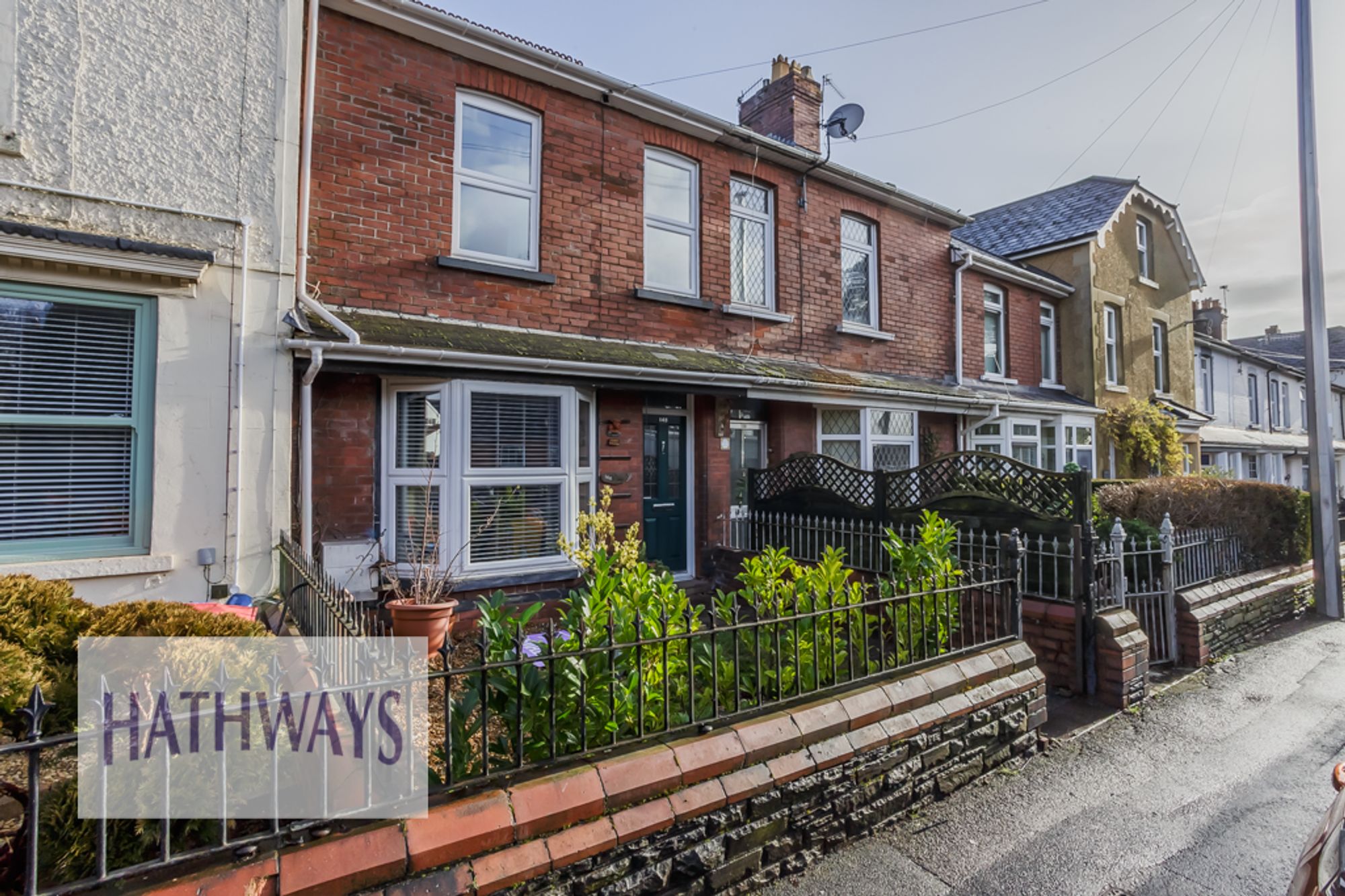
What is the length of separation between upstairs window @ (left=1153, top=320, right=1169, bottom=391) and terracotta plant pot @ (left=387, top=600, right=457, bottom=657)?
64.9 ft

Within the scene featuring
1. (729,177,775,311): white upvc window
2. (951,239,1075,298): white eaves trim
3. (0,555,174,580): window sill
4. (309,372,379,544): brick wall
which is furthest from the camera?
(951,239,1075,298): white eaves trim

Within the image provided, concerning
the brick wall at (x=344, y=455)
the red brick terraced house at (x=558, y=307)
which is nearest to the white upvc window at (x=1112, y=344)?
the red brick terraced house at (x=558, y=307)

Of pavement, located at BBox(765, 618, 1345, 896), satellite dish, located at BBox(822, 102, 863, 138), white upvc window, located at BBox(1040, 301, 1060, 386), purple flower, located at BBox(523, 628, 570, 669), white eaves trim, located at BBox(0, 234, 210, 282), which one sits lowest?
pavement, located at BBox(765, 618, 1345, 896)

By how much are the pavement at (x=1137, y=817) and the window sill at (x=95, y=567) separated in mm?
4900

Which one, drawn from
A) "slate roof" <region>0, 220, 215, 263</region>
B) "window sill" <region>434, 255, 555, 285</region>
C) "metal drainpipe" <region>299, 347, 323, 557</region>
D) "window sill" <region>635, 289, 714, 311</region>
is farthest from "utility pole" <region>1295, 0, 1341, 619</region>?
"slate roof" <region>0, 220, 215, 263</region>

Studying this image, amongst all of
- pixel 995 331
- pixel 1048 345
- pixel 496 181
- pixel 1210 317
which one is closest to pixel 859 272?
pixel 995 331

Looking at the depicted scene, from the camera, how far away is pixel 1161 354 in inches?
711

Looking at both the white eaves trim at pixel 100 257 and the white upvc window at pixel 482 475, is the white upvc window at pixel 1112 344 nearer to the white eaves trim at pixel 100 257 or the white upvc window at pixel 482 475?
the white upvc window at pixel 482 475

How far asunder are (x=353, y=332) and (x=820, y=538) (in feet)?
17.6

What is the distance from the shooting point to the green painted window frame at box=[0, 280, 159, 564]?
4809 mm

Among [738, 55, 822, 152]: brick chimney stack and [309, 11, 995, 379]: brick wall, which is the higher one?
[738, 55, 822, 152]: brick chimney stack

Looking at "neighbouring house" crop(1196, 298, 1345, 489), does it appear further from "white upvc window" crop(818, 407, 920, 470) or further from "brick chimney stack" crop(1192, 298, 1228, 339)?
"white upvc window" crop(818, 407, 920, 470)

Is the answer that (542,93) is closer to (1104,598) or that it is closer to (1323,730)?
(1104,598)

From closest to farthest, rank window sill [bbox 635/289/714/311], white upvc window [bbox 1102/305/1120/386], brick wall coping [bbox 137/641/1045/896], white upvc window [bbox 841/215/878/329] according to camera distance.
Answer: brick wall coping [bbox 137/641/1045/896] < window sill [bbox 635/289/714/311] < white upvc window [bbox 841/215/878/329] < white upvc window [bbox 1102/305/1120/386]
